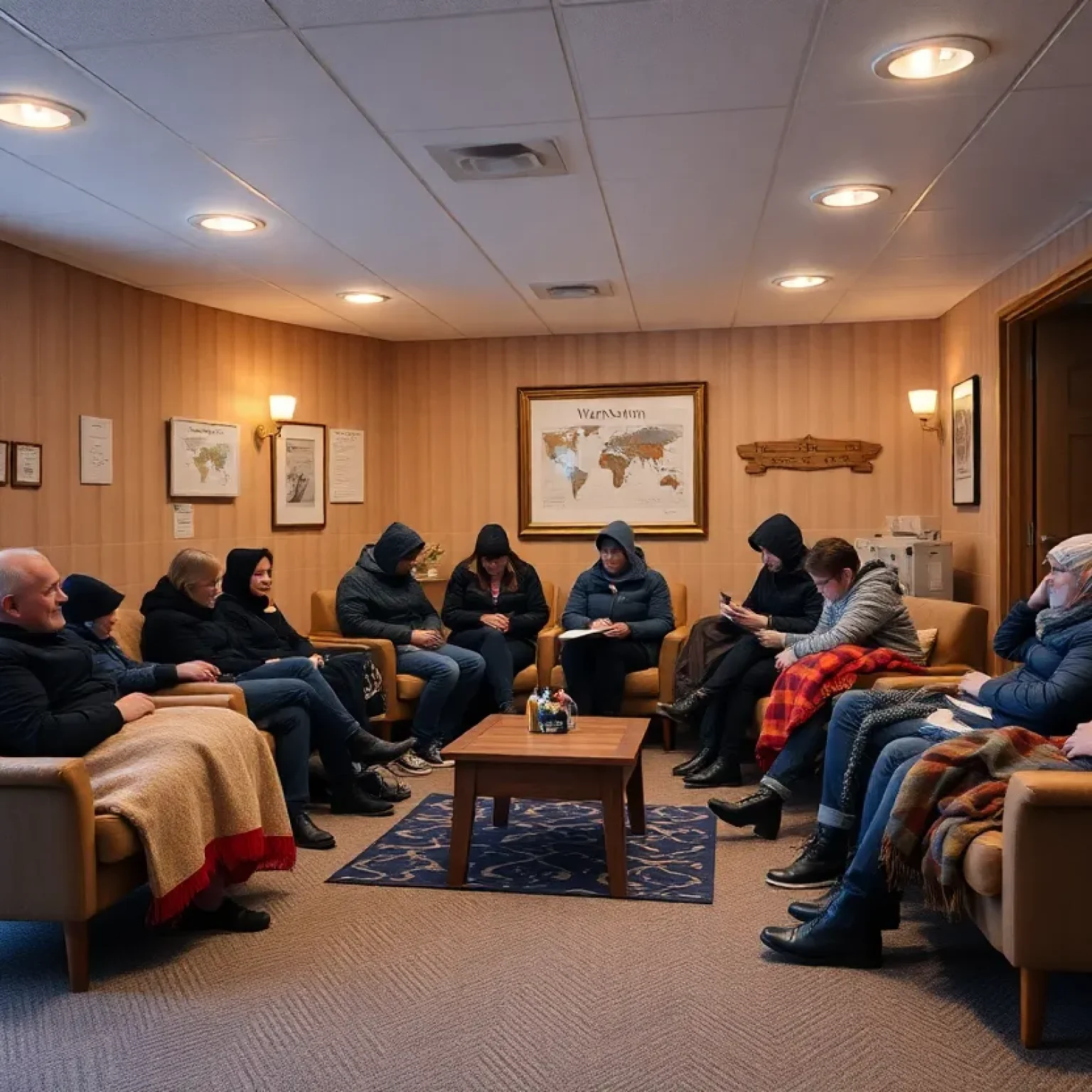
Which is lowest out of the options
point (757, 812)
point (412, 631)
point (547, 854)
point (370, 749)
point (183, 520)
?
point (547, 854)

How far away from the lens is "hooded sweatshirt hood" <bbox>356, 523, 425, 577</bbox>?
6.17m

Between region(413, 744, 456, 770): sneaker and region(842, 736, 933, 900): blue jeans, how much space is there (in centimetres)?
280

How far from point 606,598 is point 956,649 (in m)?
2.10

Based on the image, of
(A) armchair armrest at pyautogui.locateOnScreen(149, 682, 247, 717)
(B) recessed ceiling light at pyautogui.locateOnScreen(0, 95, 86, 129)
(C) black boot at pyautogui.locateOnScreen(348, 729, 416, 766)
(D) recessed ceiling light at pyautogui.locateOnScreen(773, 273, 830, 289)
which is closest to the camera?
(B) recessed ceiling light at pyautogui.locateOnScreen(0, 95, 86, 129)

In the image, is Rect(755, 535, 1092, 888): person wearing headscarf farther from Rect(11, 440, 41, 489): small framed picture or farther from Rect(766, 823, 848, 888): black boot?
Rect(11, 440, 41, 489): small framed picture

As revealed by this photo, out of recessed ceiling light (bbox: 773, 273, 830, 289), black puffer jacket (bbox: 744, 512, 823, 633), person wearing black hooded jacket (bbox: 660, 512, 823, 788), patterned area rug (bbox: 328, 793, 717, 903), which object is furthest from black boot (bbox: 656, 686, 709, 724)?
recessed ceiling light (bbox: 773, 273, 830, 289)

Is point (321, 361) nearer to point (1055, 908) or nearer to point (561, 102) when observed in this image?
point (561, 102)

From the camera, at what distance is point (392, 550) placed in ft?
20.3

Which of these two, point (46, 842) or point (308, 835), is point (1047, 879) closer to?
point (46, 842)

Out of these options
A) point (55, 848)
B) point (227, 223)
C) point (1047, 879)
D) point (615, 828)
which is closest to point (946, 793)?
point (1047, 879)

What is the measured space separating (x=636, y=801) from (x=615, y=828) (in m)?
0.66

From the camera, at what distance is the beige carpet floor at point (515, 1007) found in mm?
2564

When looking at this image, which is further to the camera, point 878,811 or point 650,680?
point 650,680

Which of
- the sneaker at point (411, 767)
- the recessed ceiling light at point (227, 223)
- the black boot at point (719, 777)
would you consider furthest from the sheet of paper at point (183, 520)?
the black boot at point (719, 777)
